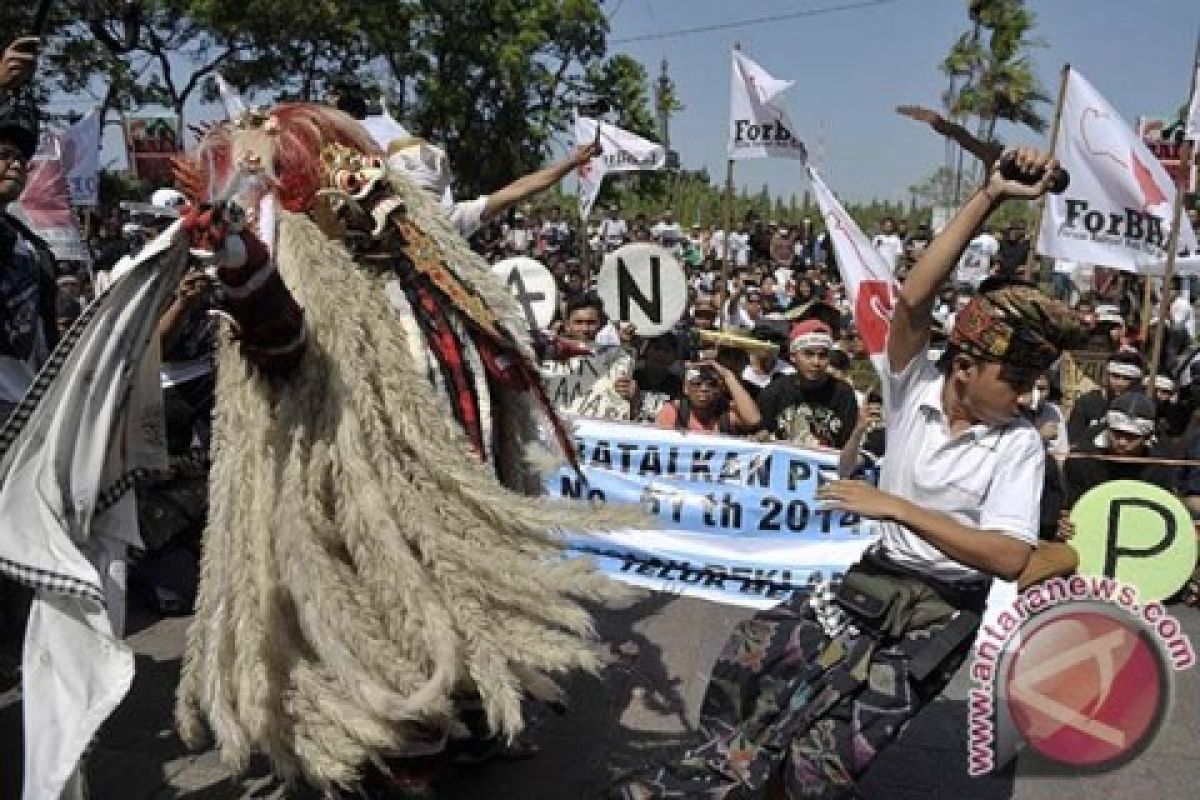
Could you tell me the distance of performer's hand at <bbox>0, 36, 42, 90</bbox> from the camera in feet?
9.42

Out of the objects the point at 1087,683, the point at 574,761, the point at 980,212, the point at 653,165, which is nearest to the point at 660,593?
the point at 574,761

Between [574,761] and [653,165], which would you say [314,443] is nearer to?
[574,761]

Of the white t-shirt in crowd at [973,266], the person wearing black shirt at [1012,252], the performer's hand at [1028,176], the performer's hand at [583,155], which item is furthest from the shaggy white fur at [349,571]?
the person wearing black shirt at [1012,252]

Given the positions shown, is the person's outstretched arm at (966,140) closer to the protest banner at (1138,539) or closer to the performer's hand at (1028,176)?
the performer's hand at (1028,176)

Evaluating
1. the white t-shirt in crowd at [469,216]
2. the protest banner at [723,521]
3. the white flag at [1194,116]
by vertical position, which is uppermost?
the white flag at [1194,116]

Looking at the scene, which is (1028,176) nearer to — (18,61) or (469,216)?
(469,216)

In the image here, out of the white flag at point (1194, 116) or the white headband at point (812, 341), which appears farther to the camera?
the white flag at point (1194, 116)

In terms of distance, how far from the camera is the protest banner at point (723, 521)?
495cm

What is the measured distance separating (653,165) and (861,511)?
859 centimetres

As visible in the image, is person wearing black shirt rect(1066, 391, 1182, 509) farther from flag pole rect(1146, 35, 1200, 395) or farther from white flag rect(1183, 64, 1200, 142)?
white flag rect(1183, 64, 1200, 142)

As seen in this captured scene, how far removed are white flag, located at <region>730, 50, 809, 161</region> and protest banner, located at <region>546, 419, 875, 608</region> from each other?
165 inches

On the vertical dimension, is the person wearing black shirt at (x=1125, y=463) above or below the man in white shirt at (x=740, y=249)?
below

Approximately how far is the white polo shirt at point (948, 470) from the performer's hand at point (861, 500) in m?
0.12

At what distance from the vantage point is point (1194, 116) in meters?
7.55
